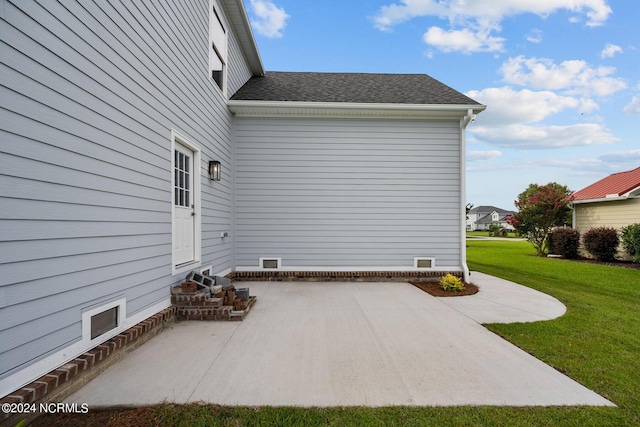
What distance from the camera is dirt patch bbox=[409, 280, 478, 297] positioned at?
5.52 m

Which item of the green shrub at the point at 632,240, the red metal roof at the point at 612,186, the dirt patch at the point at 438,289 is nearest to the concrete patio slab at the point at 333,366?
the dirt patch at the point at 438,289

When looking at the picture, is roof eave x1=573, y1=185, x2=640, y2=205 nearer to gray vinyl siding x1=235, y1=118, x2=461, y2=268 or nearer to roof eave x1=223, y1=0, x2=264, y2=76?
gray vinyl siding x1=235, y1=118, x2=461, y2=268

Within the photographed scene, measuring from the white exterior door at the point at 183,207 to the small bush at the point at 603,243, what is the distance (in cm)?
1413

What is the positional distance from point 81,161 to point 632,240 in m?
14.6

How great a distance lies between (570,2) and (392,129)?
6.21 metres

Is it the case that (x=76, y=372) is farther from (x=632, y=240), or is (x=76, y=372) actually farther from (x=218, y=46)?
(x=632, y=240)

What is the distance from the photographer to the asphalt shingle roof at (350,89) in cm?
639

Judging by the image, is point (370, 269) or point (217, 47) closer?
point (217, 47)

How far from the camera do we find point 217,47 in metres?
5.58

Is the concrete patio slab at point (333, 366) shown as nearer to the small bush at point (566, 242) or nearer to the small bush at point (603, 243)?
the small bush at point (603, 243)

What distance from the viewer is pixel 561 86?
13414 millimetres

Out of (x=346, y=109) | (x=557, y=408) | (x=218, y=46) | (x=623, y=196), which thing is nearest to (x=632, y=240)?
(x=623, y=196)

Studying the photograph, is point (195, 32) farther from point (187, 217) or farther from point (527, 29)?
point (527, 29)

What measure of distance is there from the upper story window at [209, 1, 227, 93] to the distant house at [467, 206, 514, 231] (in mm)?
64402
